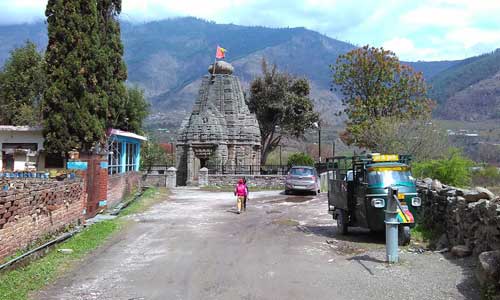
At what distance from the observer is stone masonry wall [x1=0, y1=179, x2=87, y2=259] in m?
9.53

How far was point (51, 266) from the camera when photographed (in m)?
9.41

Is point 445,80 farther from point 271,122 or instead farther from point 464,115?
point 271,122

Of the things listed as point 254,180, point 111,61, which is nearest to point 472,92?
point 254,180

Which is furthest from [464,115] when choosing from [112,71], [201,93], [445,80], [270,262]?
[270,262]

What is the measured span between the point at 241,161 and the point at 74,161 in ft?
105

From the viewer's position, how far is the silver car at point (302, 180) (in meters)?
29.4

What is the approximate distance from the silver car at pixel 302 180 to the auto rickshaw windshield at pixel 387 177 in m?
16.8

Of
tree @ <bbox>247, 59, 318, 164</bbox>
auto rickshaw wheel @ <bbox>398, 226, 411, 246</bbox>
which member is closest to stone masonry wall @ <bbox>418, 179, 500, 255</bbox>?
auto rickshaw wheel @ <bbox>398, 226, 411, 246</bbox>

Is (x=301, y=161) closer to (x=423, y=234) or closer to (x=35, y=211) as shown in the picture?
(x=423, y=234)

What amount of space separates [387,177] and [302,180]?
56.3ft

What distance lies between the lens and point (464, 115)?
395 ft

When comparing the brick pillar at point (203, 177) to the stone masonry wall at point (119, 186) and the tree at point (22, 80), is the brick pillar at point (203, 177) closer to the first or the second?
the stone masonry wall at point (119, 186)

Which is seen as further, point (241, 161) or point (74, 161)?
point (241, 161)

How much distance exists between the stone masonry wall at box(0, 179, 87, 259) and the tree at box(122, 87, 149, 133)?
2525cm
